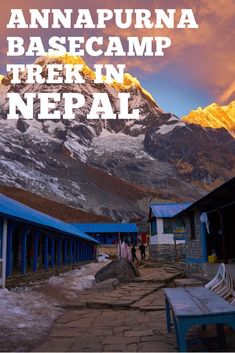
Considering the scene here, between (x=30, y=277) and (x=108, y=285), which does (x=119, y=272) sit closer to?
(x=108, y=285)

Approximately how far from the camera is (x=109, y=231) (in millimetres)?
62031

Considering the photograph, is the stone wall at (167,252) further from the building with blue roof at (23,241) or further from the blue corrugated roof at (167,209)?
the building with blue roof at (23,241)

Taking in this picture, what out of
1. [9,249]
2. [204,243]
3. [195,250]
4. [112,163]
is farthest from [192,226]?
[112,163]

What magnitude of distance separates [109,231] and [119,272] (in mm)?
44942

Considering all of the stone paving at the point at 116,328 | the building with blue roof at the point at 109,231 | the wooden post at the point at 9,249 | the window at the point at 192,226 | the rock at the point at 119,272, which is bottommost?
the stone paving at the point at 116,328

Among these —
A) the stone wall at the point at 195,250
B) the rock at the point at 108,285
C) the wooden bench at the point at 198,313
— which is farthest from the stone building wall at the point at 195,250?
the wooden bench at the point at 198,313

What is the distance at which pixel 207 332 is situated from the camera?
6762 millimetres

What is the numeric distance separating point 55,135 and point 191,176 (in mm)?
59920

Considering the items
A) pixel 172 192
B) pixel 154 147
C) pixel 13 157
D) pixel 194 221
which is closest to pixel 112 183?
pixel 172 192

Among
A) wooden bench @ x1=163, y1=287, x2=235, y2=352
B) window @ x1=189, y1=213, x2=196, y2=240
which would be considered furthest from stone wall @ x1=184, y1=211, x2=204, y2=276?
wooden bench @ x1=163, y1=287, x2=235, y2=352

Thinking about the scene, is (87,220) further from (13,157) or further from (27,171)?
(13,157)

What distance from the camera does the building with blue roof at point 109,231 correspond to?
61406 millimetres

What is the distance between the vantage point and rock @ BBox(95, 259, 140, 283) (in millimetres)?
17062

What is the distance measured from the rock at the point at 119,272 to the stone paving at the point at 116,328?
4.48 m
